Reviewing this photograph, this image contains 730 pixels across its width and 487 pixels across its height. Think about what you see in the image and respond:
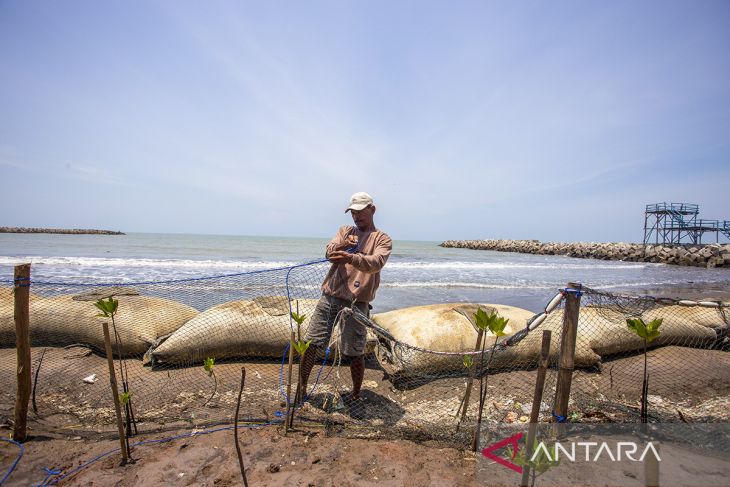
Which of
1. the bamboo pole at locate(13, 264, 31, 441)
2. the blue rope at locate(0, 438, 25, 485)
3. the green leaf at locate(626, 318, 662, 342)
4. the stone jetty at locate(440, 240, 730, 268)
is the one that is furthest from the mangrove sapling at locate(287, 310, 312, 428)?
the stone jetty at locate(440, 240, 730, 268)

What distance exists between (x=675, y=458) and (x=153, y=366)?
467 centimetres

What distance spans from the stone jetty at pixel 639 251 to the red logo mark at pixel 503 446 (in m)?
25.5

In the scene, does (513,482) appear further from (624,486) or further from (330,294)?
(330,294)

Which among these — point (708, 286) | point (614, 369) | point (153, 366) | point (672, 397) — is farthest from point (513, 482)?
point (708, 286)

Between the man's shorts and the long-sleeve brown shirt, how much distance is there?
0.08 m

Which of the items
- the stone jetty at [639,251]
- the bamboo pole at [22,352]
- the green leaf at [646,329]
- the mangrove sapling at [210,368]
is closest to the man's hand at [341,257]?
the mangrove sapling at [210,368]

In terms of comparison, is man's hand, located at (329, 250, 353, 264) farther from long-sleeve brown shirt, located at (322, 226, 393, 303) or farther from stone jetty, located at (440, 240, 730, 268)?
stone jetty, located at (440, 240, 730, 268)

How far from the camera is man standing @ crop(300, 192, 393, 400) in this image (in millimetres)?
3135

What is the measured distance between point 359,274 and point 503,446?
5.37 feet

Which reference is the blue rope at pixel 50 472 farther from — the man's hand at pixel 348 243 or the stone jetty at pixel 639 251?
the stone jetty at pixel 639 251

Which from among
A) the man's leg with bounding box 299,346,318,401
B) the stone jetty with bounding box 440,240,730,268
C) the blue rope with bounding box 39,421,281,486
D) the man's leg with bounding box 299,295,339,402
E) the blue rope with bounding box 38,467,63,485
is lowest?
the blue rope with bounding box 38,467,63,485

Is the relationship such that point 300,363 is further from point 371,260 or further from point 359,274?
point 371,260

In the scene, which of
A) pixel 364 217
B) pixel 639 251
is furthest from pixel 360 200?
pixel 639 251

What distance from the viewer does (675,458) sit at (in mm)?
2234
